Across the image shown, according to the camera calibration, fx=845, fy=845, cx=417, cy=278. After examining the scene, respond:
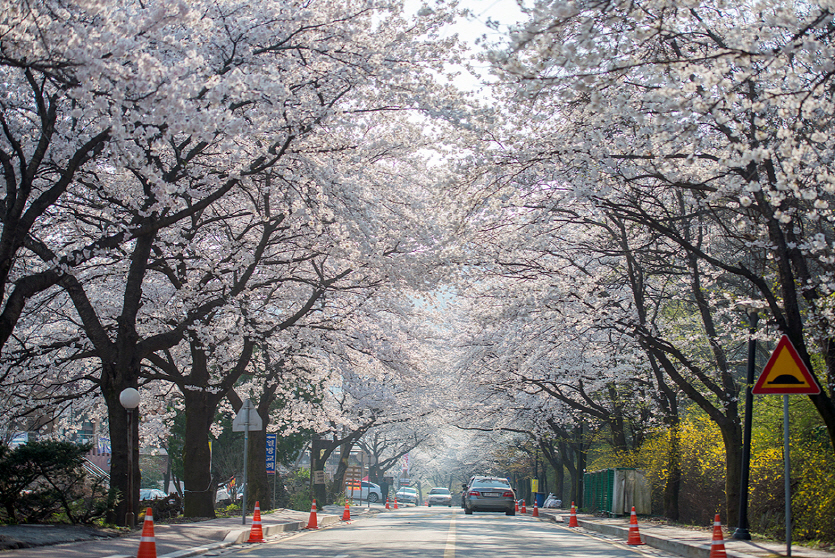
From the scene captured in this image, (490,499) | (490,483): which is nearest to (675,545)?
(490,499)

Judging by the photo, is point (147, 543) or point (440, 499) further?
point (440, 499)

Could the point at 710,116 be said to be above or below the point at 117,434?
above

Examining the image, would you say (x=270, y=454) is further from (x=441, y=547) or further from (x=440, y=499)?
(x=440, y=499)

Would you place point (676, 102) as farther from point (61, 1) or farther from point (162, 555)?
A: point (162, 555)

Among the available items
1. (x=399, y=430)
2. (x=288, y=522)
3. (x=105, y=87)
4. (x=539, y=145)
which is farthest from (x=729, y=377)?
(x=399, y=430)

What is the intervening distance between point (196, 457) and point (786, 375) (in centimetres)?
1461

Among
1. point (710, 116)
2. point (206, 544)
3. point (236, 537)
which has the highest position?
point (710, 116)

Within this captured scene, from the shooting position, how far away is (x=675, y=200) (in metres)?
19.8

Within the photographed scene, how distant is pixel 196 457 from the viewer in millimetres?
21109

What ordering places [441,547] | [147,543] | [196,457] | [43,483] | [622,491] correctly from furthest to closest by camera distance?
[622,491]
[196,457]
[43,483]
[441,547]
[147,543]

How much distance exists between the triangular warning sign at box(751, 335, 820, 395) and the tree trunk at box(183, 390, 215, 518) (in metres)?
13.9

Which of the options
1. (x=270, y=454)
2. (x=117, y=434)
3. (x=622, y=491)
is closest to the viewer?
(x=117, y=434)

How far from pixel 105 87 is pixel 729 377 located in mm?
15107

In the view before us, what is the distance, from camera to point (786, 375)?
1149 centimetres
